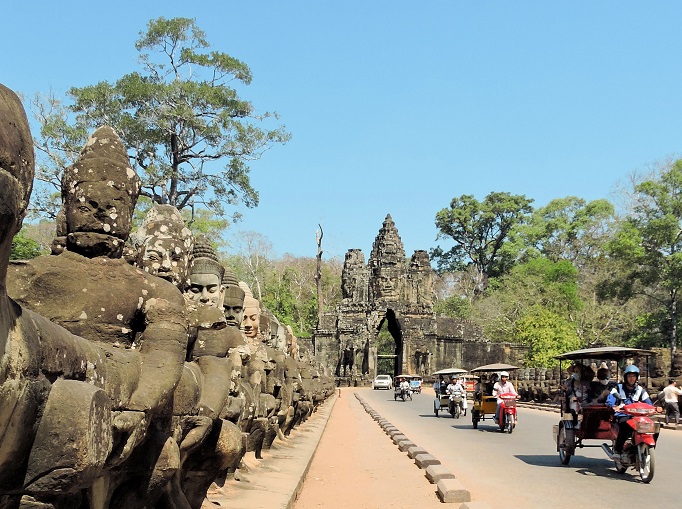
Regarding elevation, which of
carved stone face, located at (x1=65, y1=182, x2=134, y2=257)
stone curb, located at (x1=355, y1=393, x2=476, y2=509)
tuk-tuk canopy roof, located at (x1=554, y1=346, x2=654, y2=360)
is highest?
tuk-tuk canopy roof, located at (x1=554, y1=346, x2=654, y2=360)

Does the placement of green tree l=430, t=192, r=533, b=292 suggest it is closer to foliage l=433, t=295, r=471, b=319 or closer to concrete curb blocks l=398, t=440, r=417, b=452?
foliage l=433, t=295, r=471, b=319

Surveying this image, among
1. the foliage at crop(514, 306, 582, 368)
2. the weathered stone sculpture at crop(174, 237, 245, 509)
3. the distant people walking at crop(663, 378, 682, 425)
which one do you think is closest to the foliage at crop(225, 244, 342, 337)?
the foliage at crop(514, 306, 582, 368)

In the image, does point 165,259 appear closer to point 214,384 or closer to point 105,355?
point 214,384

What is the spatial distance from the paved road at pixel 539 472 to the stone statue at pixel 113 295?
5.19m

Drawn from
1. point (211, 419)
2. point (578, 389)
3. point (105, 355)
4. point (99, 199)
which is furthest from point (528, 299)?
point (105, 355)

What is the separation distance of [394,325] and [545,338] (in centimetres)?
1575

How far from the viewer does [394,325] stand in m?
64.5

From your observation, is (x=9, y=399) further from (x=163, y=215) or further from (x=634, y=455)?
(x=634, y=455)

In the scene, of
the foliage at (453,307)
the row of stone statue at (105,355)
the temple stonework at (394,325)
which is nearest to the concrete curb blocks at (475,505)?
the row of stone statue at (105,355)

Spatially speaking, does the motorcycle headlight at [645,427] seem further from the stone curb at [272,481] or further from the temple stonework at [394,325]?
the temple stonework at [394,325]

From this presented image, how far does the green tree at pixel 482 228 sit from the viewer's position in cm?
8859

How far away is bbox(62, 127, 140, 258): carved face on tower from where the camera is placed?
4418mm

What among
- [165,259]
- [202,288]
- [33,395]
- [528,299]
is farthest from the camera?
[528,299]

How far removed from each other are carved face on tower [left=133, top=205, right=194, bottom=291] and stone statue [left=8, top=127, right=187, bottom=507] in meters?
1.33
